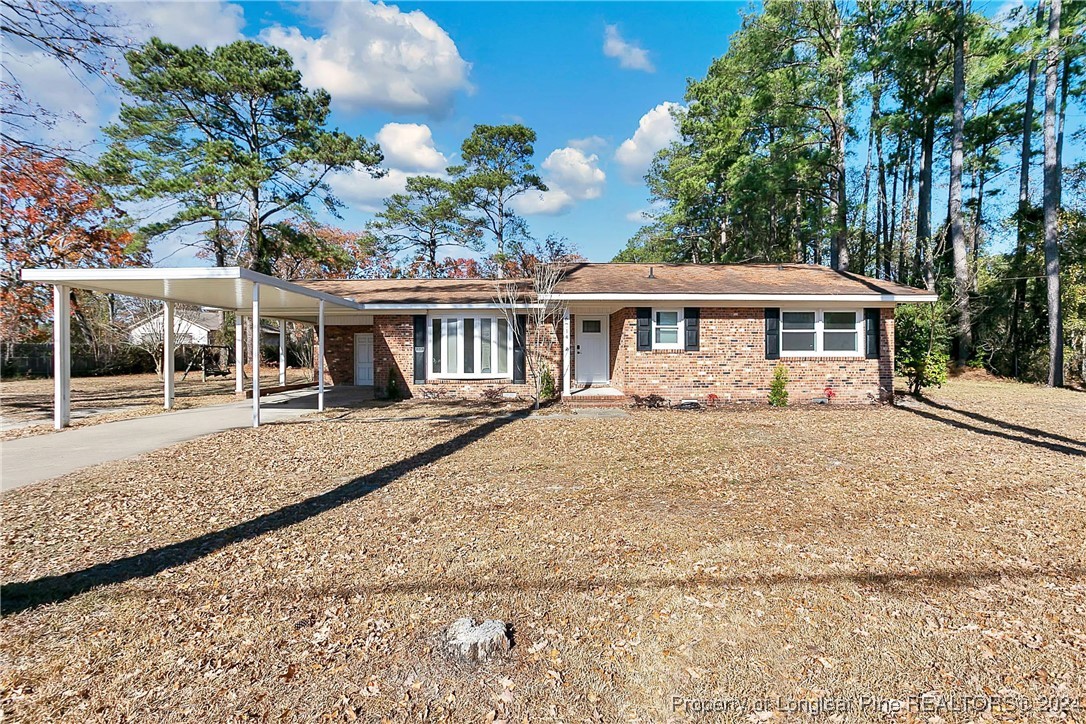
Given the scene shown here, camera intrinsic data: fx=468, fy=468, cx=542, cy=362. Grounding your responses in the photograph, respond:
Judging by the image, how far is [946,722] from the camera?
213 centimetres

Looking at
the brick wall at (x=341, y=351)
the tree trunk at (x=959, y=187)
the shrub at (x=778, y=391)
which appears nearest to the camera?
the shrub at (x=778, y=391)

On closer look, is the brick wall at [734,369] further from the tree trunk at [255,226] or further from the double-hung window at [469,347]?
the tree trunk at [255,226]

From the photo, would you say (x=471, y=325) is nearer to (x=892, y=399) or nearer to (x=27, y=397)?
(x=892, y=399)

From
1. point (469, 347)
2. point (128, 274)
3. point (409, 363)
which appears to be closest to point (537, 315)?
point (469, 347)

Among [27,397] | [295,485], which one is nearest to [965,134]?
[295,485]

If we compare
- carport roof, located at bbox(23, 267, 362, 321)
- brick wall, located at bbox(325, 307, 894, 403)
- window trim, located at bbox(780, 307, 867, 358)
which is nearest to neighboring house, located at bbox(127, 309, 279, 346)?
carport roof, located at bbox(23, 267, 362, 321)

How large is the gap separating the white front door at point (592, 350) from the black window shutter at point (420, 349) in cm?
437

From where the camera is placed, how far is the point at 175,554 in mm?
3770

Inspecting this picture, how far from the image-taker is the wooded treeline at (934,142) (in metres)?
17.1

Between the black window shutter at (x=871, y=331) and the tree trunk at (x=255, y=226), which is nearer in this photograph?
the black window shutter at (x=871, y=331)

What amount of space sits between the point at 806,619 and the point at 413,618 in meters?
2.41

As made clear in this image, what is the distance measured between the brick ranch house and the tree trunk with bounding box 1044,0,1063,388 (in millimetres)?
8847

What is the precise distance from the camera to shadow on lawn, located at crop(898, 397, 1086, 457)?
7.24 metres

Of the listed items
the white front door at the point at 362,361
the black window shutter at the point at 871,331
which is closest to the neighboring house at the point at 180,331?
the white front door at the point at 362,361
